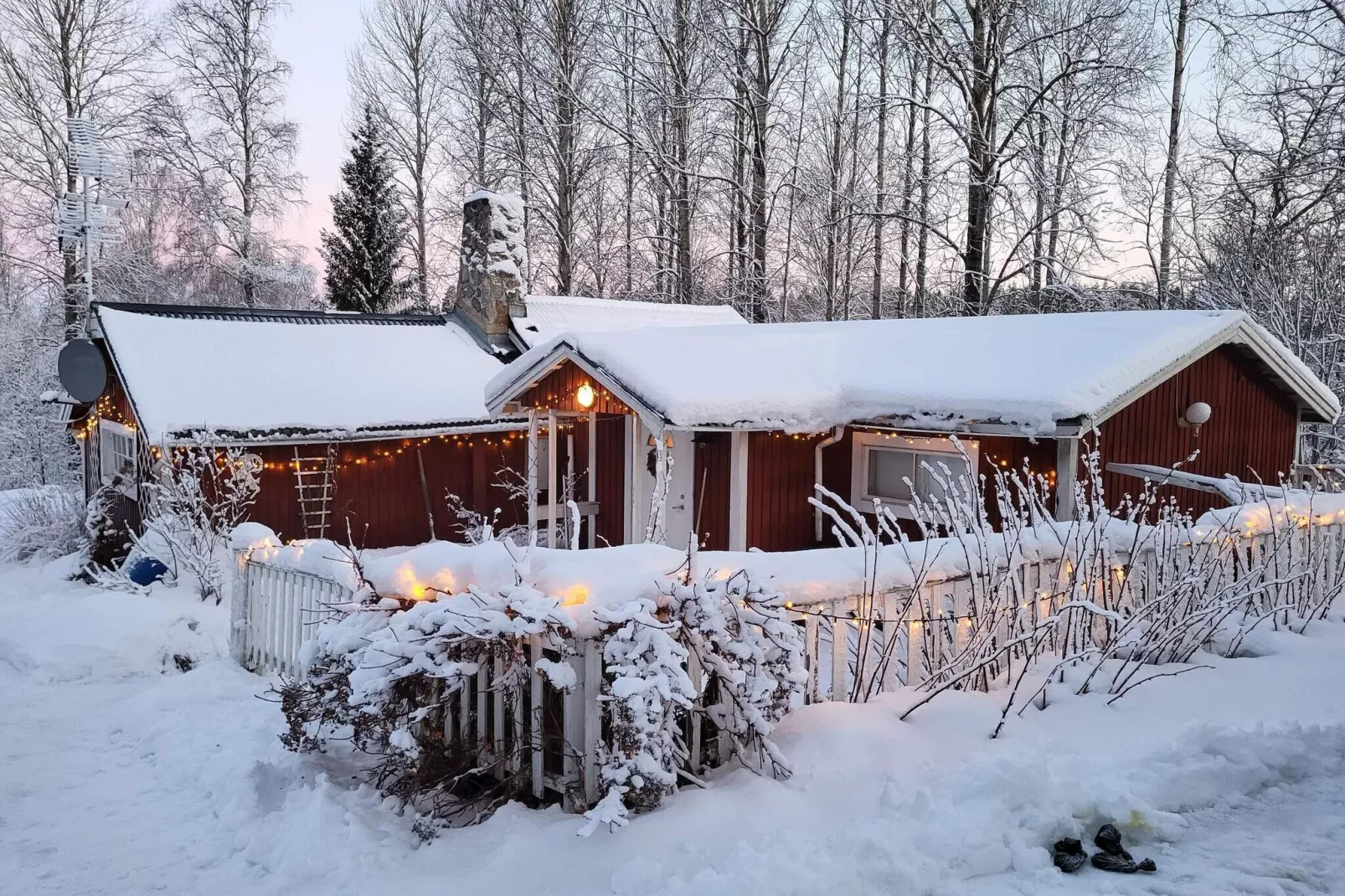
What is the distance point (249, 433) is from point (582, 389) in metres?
4.43

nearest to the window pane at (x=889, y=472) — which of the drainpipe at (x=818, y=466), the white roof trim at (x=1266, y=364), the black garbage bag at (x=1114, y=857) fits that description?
the drainpipe at (x=818, y=466)

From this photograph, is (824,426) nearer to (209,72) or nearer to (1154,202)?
(1154,202)

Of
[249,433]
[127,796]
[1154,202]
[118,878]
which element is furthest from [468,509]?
[1154,202]

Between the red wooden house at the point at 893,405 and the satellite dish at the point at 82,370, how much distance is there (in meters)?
5.85

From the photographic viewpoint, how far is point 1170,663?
549cm

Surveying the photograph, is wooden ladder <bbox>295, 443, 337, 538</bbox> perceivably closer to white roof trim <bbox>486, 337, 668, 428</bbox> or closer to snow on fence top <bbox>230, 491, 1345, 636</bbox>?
white roof trim <bbox>486, 337, 668, 428</bbox>

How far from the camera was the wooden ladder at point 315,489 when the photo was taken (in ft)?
40.7

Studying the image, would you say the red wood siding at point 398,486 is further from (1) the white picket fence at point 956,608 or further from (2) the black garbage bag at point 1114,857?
(2) the black garbage bag at point 1114,857

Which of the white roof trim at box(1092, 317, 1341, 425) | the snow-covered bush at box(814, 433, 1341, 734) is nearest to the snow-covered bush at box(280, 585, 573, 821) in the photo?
the snow-covered bush at box(814, 433, 1341, 734)

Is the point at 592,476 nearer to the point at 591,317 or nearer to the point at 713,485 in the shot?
the point at 713,485

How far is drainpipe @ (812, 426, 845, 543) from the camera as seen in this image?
33.9ft

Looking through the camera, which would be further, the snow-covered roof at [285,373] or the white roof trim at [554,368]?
the snow-covered roof at [285,373]

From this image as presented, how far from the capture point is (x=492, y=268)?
636 inches

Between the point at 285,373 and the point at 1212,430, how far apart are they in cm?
1219
